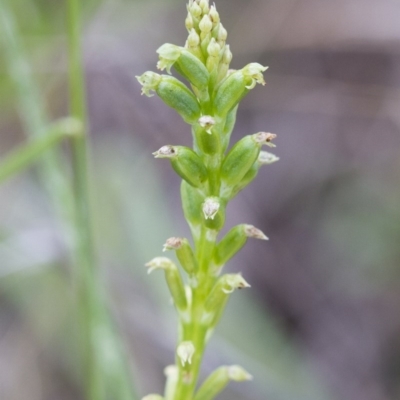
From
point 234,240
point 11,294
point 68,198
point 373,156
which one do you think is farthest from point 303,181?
point 234,240

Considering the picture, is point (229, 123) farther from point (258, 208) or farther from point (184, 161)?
point (258, 208)

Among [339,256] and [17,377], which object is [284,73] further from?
[17,377]

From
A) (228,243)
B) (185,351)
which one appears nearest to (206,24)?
(228,243)

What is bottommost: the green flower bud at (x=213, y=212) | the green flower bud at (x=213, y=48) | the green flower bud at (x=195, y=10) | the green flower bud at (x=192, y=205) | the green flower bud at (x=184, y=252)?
the green flower bud at (x=184, y=252)

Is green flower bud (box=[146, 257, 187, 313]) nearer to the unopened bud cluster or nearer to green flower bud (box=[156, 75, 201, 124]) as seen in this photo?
the unopened bud cluster

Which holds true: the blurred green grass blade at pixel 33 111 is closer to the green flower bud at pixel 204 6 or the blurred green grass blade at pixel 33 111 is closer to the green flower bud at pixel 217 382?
the green flower bud at pixel 217 382

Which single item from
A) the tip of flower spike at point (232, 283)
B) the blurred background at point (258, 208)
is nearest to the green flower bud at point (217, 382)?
the tip of flower spike at point (232, 283)
